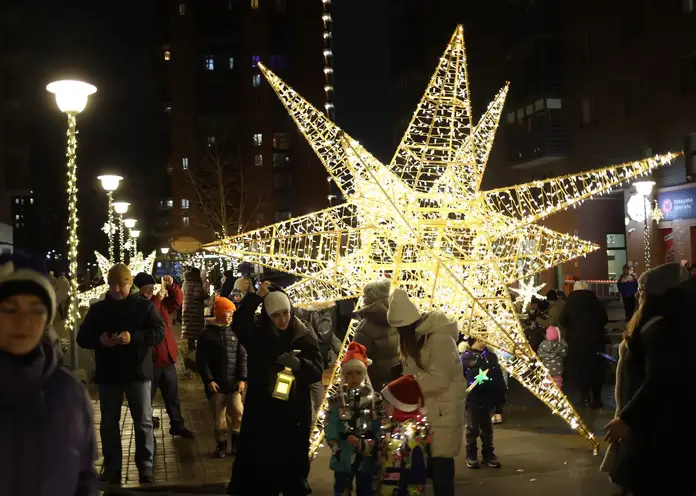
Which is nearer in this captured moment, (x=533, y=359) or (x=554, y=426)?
(x=533, y=359)

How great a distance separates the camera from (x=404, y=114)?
4956 centimetres

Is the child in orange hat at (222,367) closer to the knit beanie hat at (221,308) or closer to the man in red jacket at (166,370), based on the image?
the knit beanie hat at (221,308)

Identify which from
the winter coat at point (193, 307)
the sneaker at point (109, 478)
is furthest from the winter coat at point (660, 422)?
the winter coat at point (193, 307)

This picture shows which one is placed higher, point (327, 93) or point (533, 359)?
point (327, 93)

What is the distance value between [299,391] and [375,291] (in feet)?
6.13

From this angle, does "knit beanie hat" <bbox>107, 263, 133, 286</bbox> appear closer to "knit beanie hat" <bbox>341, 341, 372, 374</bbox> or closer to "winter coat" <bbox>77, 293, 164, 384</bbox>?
"winter coat" <bbox>77, 293, 164, 384</bbox>

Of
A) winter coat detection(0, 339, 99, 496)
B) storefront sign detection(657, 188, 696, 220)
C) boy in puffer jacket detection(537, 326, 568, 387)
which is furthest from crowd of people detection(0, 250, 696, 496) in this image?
storefront sign detection(657, 188, 696, 220)

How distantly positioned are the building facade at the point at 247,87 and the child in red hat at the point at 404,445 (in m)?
55.3

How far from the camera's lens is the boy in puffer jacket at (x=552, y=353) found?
36.1 feet

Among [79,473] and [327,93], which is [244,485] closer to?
[79,473]

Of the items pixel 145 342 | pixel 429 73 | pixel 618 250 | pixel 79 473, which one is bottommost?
pixel 79 473

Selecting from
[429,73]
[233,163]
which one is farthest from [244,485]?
[233,163]

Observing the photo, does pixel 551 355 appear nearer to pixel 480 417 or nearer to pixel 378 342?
pixel 480 417

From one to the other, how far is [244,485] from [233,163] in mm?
52997
